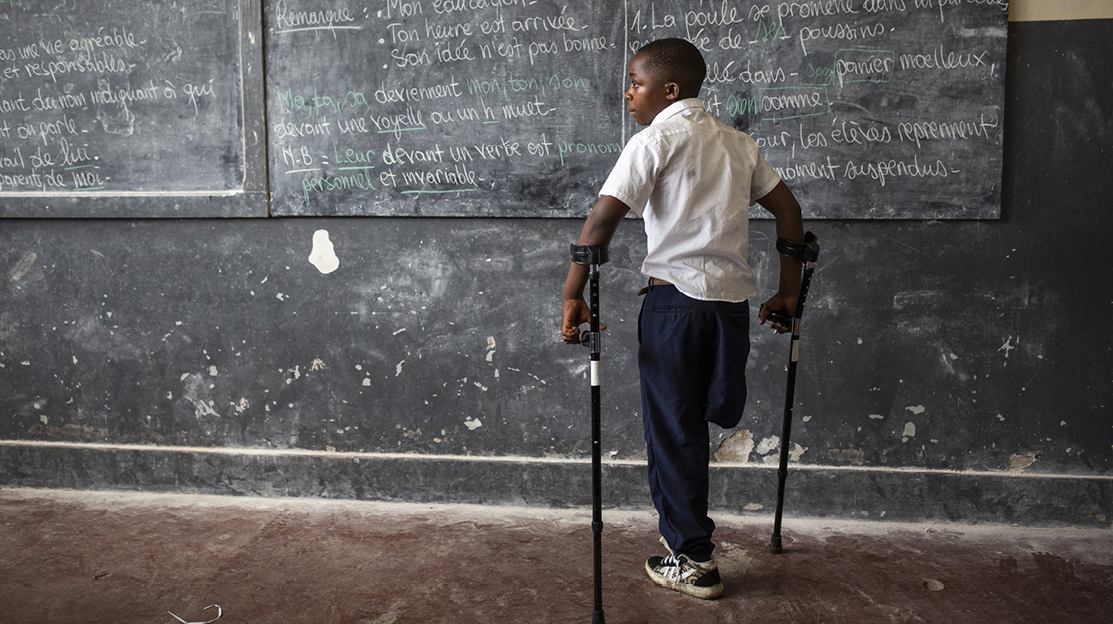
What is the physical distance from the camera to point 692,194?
222 cm

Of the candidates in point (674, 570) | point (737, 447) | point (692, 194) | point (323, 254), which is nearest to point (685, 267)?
point (692, 194)

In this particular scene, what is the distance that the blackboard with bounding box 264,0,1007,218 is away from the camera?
9.33ft

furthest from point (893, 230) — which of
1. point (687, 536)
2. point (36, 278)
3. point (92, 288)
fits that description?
point (36, 278)

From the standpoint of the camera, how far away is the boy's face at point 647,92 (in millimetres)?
2242

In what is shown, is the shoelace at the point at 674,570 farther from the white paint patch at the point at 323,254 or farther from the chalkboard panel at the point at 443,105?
the white paint patch at the point at 323,254

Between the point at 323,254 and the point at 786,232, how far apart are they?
195 centimetres

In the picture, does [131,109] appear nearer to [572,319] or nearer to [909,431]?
[572,319]

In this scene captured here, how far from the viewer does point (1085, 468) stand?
297 cm

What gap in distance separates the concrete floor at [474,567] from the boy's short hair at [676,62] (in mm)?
1660

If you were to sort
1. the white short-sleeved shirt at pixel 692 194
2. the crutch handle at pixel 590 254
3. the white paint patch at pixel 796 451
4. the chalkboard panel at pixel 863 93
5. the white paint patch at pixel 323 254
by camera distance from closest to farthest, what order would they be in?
the crutch handle at pixel 590 254
the white short-sleeved shirt at pixel 692 194
the chalkboard panel at pixel 863 93
the white paint patch at pixel 796 451
the white paint patch at pixel 323 254

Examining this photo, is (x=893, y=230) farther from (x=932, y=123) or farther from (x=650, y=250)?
(x=650, y=250)

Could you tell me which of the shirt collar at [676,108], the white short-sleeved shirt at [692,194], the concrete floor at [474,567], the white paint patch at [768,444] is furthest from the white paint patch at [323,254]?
the white paint patch at [768,444]

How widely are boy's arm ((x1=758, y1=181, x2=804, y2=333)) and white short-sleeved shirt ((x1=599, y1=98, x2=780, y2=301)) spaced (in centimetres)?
14

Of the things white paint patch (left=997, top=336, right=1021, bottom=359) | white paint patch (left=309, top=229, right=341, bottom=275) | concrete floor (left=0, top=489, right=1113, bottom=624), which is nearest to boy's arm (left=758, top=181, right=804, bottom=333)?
concrete floor (left=0, top=489, right=1113, bottom=624)
